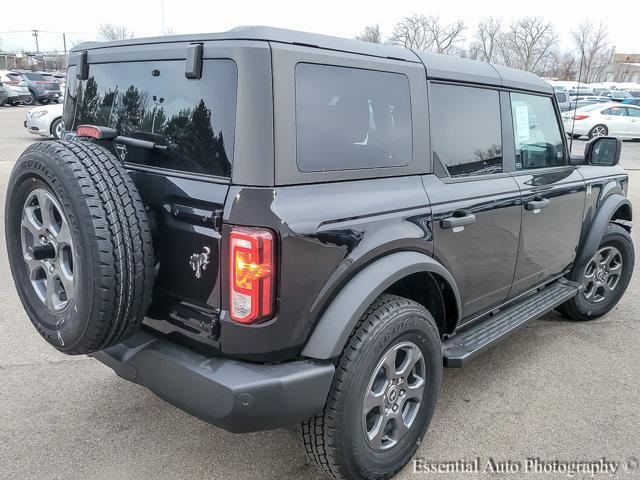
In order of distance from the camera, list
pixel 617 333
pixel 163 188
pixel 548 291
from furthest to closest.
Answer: pixel 617 333
pixel 548 291
pixel 163 188

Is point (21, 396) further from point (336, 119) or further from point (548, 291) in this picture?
point (548, 291)

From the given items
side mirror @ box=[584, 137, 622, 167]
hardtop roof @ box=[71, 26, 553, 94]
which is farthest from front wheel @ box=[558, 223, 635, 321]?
hardtop roof @ box=[71, 26, 553, 94]

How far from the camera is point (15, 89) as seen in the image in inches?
1054

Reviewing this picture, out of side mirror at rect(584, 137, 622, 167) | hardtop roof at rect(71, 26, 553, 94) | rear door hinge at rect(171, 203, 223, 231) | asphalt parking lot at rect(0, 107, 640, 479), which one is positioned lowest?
asphalt parking lot at rect(0, 107, 640, 479)

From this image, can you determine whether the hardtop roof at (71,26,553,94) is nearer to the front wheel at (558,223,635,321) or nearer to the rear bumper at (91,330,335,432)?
the rear bumper at (91,330,335,432)

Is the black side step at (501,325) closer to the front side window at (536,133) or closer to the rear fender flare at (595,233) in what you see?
the rear fender flare at (595,233)

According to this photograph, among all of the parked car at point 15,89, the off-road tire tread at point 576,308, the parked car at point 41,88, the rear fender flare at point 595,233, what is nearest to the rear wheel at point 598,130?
the off-road tire tread at point 576,308

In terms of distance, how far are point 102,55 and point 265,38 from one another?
1.09m

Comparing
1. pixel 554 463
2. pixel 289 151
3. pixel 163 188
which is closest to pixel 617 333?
pixel 554 463

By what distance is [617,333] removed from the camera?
4258mm

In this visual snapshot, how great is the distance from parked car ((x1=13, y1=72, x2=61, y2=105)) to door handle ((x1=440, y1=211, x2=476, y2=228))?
1204 inches

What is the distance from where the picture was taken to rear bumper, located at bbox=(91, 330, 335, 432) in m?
2.02

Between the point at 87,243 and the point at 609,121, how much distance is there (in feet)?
76.7

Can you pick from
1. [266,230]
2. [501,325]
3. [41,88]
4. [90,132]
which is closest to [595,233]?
[501,325]
